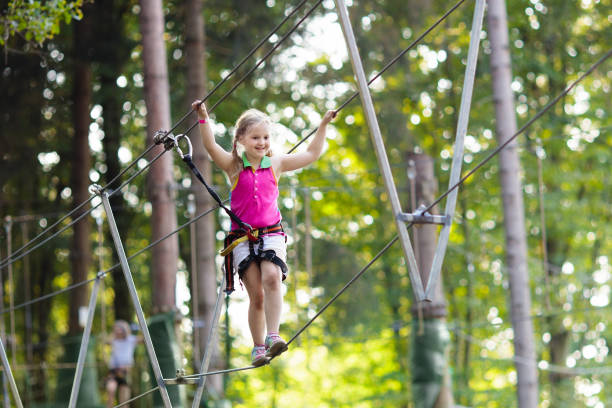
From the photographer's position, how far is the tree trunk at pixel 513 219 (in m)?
7.75

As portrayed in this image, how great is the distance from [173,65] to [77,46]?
1.22 m

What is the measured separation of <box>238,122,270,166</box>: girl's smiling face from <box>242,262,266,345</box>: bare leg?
1.43ft

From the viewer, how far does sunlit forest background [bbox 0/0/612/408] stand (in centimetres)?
1230

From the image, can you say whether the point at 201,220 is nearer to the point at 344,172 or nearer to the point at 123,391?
the point at 123,391

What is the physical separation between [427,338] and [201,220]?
9.25ft

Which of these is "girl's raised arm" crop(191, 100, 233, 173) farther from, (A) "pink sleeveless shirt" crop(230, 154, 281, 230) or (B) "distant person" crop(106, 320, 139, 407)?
(B) "distant person" crop(106, 320, 139, 407)

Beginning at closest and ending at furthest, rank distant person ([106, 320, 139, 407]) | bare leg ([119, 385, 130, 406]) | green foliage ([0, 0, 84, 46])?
1. green foliage ([0, 0, 84, 46])
2. distant person ([106, 320, 139, 407])
3. bare leg ([119, 385, 130, 406])

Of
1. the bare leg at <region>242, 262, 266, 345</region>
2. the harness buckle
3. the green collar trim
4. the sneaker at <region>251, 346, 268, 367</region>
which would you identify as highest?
the green collar trim

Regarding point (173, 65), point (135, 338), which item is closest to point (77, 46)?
point (173, 65)

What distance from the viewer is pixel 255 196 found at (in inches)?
154

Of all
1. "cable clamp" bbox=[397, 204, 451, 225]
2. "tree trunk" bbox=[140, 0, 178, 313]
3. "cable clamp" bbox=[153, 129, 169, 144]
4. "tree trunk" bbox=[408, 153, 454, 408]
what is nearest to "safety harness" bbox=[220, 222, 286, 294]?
"cable clamp" bbox=[153, 129, 169, 144]

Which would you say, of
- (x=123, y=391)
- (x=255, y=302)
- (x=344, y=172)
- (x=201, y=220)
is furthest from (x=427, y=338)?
(x=344, y=172)

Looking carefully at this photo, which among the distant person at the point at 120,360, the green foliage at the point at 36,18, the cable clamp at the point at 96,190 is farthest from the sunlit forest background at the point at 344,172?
the cable clamp at the point at 96,190

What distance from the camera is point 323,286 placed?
1289 cm
